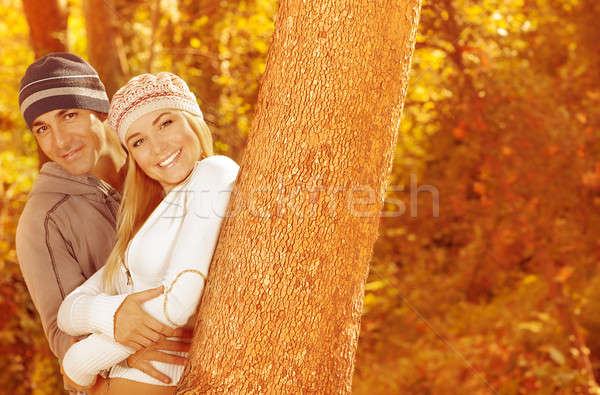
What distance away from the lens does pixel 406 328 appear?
754 centimetres

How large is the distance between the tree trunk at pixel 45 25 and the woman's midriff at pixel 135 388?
3377 millimetres

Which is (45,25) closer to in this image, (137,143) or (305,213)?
(137,143)

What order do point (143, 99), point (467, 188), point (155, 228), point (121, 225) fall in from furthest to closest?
1. point (467, 188)
2. point (121, 225)
3. point (143, 99)
4. point (155, 228)

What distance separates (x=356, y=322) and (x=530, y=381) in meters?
4.51

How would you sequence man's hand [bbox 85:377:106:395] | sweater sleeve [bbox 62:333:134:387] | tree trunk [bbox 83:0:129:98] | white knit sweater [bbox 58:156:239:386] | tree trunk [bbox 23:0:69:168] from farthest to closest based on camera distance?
tree trunk [bbox 83:0:129:98] < tree trunk [bbox 23:0:69:168] < man's hand [bbox 85:377:106:395] < sweater sleeve [bbox 62:333:134:387] < white knit sweater [bbox 58:156:239:386]

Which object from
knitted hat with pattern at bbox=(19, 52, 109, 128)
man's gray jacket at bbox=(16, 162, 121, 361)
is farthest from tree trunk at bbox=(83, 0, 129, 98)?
man's gray jacket at bbox=(16, 162, 121, 361)

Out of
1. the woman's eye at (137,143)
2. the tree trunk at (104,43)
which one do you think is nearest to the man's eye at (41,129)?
the woman's eye at (137,143)

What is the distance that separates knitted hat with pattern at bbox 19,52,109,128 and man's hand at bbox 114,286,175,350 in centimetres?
119

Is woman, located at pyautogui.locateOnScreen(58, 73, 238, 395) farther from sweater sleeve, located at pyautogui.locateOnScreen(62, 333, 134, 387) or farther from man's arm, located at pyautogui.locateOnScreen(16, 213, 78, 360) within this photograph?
man's arm, located at pyautogui.locateOnScreen(16, 213, 78, 360)

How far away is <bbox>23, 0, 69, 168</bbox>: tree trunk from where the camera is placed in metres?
5.07

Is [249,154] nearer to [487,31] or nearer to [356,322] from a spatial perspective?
[356,322]

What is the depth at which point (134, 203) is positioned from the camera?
2.73 metres

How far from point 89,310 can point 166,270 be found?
0.36 m

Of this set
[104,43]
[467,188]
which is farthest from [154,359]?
[467,188]
